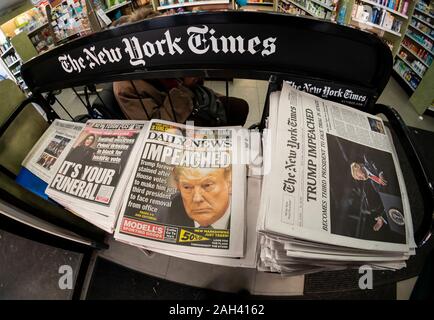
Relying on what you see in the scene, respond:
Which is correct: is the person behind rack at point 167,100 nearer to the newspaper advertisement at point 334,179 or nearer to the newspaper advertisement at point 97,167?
the newspaper advertisement at point 97,167

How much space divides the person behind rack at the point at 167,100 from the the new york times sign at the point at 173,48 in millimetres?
367

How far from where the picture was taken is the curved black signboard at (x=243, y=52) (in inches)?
19.1

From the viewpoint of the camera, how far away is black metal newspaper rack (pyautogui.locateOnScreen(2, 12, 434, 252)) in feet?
1.58

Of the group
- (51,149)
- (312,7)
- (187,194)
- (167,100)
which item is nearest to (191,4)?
(312,7)

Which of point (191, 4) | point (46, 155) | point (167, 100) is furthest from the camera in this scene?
point (191, 4)

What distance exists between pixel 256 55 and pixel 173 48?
0.67 feet

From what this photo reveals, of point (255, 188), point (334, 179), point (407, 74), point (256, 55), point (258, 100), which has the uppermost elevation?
point (256, 55)

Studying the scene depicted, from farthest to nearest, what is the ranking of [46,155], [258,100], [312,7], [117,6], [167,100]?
[312,7]
[117,6]
[258,100]
[167,100]
[46,155]

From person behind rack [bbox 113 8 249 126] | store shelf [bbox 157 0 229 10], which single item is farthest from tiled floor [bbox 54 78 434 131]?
person behind rack [bbox 113 8 249 126]

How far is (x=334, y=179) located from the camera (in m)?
0.50

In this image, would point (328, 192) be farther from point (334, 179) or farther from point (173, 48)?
point (173, 48)

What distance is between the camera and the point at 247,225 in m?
0.58
